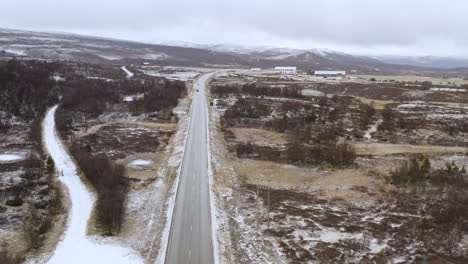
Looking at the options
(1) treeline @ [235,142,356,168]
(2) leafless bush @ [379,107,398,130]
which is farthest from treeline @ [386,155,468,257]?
(2) leafless bush @ [379,107,398,130]

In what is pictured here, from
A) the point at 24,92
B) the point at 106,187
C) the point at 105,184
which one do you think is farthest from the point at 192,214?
the point at 24,92

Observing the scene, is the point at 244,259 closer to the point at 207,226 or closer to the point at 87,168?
the point at 207,226

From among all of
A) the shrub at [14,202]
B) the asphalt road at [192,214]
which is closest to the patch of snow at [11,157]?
the shrub at [14,202]

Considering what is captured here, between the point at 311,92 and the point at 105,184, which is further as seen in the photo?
the point at 311,92

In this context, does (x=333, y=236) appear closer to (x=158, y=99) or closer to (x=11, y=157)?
(x=11, y=157)

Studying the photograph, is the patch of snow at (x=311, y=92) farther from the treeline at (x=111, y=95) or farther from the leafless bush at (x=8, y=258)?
the leafless bush at (x=8, y=258)
